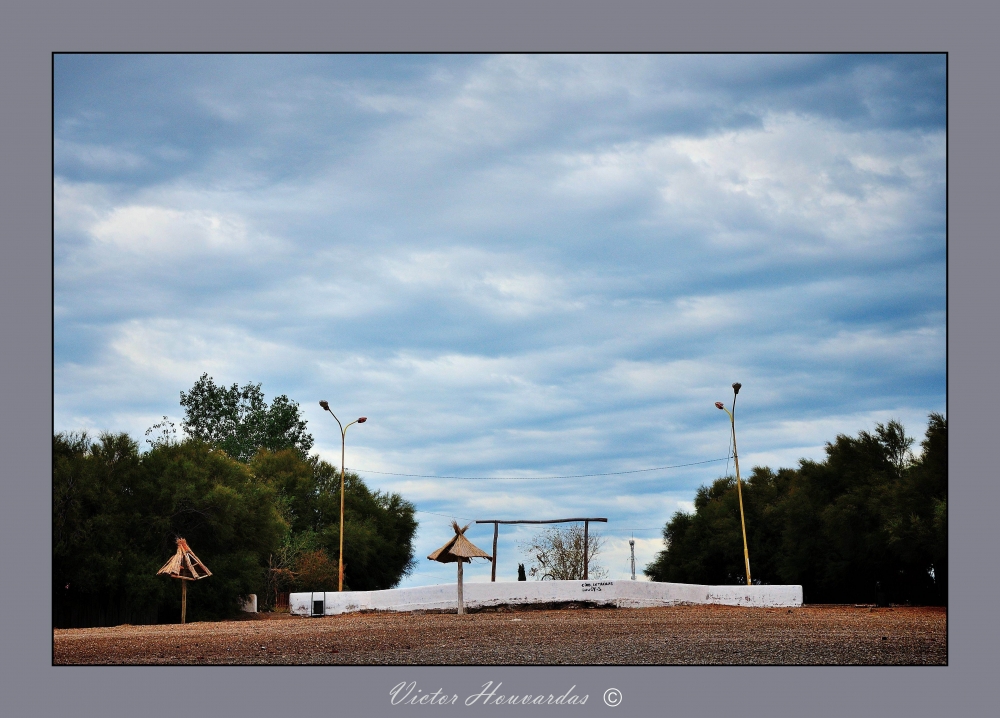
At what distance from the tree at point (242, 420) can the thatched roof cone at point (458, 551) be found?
1379 inches

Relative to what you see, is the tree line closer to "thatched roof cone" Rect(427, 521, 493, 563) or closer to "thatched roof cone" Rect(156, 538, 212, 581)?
"thatched roof cone" Rect(156, 538, 212, 581)

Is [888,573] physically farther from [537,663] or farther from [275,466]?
[275,466]

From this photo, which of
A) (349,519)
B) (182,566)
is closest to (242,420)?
(349,519)

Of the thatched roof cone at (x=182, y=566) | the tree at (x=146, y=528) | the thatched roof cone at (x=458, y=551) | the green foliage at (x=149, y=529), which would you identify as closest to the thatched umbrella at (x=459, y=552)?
the thatched roof cone at (x=458, y=551)

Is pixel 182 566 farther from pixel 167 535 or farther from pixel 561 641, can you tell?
pixel 561 641

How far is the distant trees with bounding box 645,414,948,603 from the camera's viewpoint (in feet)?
80.1

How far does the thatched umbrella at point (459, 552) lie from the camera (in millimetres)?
21109

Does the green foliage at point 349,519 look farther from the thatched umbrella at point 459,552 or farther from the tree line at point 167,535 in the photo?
the thatched umbrella at point 459,552

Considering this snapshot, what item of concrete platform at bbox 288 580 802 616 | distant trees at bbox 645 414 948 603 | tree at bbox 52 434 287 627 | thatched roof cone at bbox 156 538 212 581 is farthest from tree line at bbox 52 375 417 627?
distant trees at bbox 645 414 948 603

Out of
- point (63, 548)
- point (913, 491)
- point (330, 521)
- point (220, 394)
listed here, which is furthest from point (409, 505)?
point (913, 491)

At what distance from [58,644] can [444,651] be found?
231 inches

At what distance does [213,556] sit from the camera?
3183cm

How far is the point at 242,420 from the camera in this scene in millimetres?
57812

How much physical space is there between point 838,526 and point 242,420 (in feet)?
123
